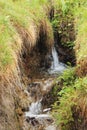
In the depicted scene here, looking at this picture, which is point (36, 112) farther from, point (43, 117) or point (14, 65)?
point (14, 65)

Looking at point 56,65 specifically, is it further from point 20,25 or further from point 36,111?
point 36,111

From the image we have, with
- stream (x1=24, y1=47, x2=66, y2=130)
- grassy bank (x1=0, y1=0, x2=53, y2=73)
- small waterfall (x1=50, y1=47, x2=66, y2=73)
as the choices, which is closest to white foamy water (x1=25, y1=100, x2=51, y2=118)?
stream (x1=24, y1=47, x2=66, y2=130)

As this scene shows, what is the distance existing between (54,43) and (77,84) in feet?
14.2

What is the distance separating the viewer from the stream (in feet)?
20.1

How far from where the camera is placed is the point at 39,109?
22.3 ft

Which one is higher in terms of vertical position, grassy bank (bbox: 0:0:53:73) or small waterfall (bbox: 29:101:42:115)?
grassy bank (bbox: 0:0:53:73)

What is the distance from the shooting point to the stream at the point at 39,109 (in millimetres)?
6133

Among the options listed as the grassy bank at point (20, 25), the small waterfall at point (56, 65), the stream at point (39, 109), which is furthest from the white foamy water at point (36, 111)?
the small waterfall at point (56, 65)

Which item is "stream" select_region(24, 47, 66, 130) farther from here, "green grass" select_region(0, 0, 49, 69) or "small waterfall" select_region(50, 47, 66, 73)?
"green grass" select_region(0, 0, 49, 69)

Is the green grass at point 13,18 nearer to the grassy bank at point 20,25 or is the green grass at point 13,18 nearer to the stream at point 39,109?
the grassy bank at point 20,25

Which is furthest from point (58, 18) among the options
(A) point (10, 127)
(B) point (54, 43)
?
(A) point (10, 127)

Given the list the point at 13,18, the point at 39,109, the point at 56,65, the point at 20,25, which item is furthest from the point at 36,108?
the point at 56,65

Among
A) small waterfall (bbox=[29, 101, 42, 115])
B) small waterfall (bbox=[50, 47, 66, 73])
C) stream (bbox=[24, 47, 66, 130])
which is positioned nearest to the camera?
stream (bbox=[24, 47, 66, 130])

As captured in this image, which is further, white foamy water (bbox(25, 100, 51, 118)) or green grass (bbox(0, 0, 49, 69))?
white foamy water (bbox(25, 100, 51, 118))
